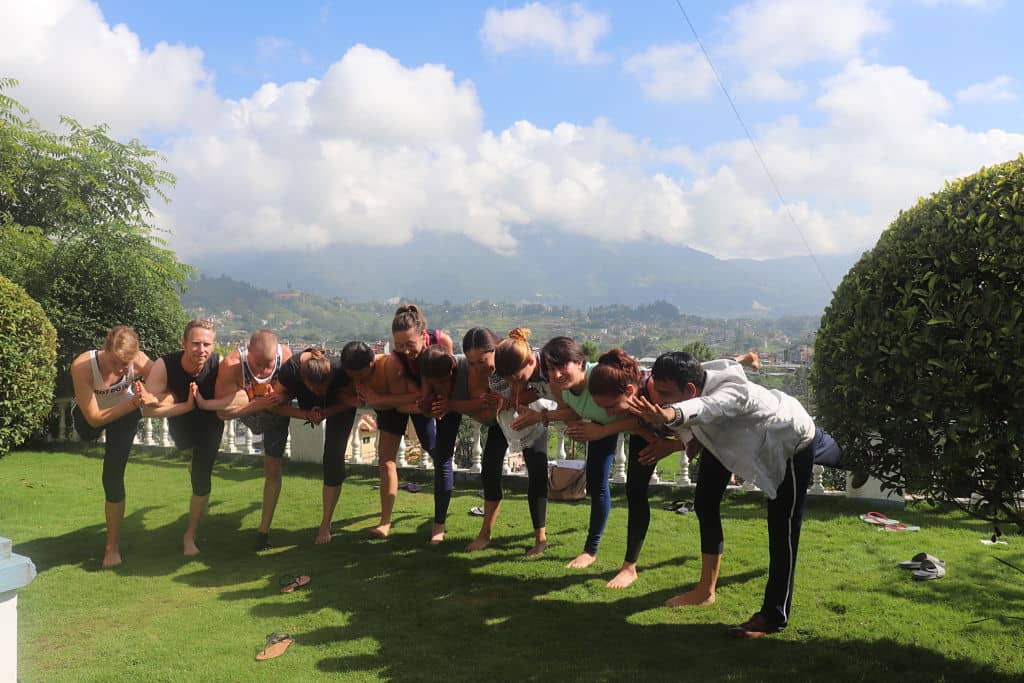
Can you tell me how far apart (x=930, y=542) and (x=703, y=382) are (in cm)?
346

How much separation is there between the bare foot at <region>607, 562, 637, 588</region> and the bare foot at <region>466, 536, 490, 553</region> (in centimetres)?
123

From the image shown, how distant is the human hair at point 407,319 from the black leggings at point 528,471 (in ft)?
3.55

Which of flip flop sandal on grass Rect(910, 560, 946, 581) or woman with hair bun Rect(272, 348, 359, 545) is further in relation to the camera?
woman with hair bun Rect(272, 348, 359, 545)

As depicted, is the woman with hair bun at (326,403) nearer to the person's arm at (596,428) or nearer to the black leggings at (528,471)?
the black leggings at (528,471)

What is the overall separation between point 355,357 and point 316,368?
33cm

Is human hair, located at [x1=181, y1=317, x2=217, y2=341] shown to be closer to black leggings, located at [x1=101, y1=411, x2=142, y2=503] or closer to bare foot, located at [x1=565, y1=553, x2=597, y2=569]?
black leggings, located at [x1=101, y1=411, x2=142, y2=503]

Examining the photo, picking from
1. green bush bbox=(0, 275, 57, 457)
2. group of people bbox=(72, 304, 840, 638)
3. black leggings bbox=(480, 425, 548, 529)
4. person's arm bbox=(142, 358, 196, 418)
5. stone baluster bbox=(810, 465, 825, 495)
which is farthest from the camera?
green bush bbox=(0, 275, 57, 457)

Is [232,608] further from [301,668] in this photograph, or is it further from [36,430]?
[36,430]

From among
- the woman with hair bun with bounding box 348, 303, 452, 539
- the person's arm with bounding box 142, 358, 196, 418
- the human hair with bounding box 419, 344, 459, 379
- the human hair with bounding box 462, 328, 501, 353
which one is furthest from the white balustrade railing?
the person's arm with bounding box 142, 358, 196, 418

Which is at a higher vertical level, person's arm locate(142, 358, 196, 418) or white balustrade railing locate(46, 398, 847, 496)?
person's arm locate(142, 358, 196, 418)

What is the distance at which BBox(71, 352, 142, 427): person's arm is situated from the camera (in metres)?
5.19

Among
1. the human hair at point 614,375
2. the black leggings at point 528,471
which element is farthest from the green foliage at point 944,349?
the black leggings at point 528,471

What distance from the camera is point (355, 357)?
5.66m

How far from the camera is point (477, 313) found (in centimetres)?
18562
